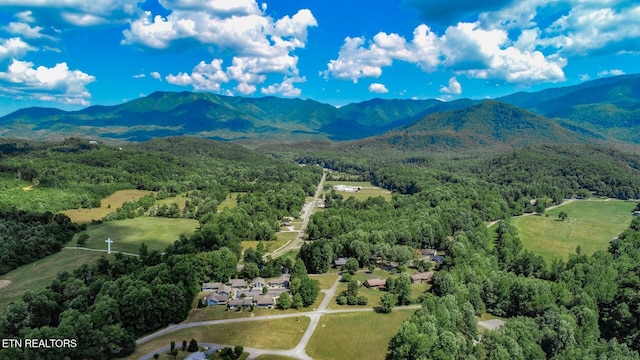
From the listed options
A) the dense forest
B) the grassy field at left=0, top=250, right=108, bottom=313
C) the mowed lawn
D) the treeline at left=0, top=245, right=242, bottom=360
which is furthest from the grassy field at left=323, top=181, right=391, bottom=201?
the treeline at left=0, top=245, right=242, bottom=360

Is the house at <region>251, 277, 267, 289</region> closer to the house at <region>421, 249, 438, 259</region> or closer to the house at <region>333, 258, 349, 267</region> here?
the house at <region>333, 258, 349, 267</region>

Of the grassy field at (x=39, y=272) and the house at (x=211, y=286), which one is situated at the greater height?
the grassy field at (x=39, y=272)

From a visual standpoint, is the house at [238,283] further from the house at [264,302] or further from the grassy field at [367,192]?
the grassy field at [367,192]

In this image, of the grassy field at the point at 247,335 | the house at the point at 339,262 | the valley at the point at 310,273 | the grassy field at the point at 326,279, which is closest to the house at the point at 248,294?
the valley at the point at 310,273

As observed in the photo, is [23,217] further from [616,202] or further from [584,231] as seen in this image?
[616,202]

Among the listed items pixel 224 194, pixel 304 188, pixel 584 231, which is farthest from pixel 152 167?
pixel 584 231

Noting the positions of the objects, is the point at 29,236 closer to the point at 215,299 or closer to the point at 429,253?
the point at 215,299
